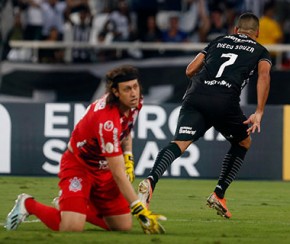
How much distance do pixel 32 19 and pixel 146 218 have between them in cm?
1384

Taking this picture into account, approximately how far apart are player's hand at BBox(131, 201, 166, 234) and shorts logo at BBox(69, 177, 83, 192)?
76cm

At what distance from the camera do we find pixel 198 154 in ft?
58.5

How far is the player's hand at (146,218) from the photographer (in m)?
10.0

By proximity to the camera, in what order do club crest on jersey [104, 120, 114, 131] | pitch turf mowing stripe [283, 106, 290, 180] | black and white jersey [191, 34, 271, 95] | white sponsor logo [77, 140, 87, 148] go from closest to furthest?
club crest on jersey [104, 120, 114, 131] → white sponsor logo [77, 140, 87, 148] → black and white jersey [191, 34, 271, 95] → pitch turf mowing stripe [283, 106, 290, 180]

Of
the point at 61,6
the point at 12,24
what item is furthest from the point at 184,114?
the point at 61,6

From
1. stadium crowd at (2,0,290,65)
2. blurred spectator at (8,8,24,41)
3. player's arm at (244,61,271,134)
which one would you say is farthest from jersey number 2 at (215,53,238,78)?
blurred spectator at (8,8,24,41)

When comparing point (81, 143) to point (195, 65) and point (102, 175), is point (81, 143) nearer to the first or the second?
point (102, 175)

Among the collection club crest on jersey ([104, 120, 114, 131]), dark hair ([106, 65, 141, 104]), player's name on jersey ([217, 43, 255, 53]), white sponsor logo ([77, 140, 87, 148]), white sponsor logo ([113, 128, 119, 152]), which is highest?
dark hair ([106, 65, 141, 104])

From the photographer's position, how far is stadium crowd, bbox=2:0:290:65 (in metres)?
22.9

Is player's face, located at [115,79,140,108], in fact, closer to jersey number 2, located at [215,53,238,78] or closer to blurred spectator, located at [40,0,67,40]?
jersey number 2, located at [215,53,238,78]

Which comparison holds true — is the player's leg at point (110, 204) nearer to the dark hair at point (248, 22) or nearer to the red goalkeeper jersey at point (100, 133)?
the red goalkeeper jersey at point (100, 133)

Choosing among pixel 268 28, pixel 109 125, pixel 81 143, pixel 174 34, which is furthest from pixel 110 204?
pixel 174 34

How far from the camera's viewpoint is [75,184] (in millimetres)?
10602

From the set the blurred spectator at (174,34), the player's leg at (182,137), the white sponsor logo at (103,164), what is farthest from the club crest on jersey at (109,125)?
the blurred spectator at (174,34)
